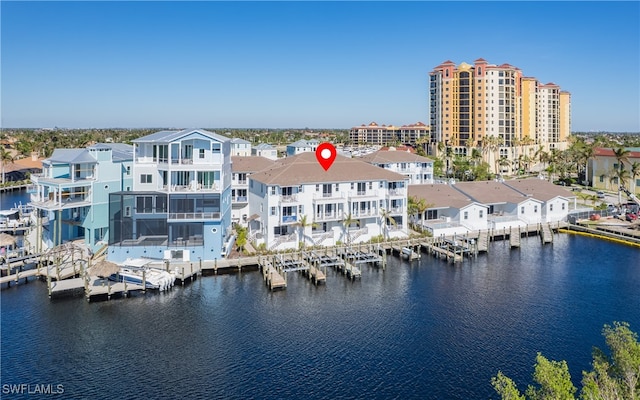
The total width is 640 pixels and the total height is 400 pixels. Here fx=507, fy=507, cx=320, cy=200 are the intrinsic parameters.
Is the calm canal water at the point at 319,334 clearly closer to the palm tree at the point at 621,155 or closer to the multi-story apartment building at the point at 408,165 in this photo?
the multi-story apartment building at the point at 408,165

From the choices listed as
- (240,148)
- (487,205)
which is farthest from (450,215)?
(240,148)

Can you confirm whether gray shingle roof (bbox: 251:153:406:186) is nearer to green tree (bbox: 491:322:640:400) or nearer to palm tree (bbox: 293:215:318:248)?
palm tree (bbox: 293:215:318:248)

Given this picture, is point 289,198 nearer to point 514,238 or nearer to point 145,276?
point 145,276

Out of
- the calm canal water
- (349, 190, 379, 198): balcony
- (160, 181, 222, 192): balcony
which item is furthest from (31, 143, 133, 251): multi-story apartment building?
(349, 190, 379, 198): balcony

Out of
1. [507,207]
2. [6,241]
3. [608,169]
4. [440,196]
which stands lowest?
[6,241]

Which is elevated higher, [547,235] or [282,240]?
[282,240]

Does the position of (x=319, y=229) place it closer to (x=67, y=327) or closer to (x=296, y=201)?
(x=296, y=201)
